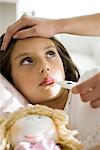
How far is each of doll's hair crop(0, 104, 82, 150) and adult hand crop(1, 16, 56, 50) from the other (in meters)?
0.37

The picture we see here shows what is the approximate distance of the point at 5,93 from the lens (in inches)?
45.1

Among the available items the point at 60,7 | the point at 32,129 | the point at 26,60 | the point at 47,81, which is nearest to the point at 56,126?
the point at 32,129

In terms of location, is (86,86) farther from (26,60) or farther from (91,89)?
(26,60)

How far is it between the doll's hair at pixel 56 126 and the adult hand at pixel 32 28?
37cm

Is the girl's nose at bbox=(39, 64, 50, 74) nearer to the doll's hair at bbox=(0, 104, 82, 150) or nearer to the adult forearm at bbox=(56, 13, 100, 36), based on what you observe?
the adult forearm at bbox=(56, 13, 100, 36)

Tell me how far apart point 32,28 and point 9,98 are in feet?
0.88

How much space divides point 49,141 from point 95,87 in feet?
0.58

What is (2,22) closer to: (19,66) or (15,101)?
(19,66)

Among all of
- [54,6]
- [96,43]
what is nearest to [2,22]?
[54,6]

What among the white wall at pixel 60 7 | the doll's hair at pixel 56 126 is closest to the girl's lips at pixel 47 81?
the doll's hair at pixel 56 126

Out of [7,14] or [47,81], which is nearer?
[47,81]

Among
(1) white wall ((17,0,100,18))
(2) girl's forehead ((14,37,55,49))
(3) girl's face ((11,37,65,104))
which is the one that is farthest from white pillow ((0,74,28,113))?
(1) white wall ((17,0,100,18))

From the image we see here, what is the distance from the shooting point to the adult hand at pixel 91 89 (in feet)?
2.62

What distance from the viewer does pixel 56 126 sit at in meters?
0.86
